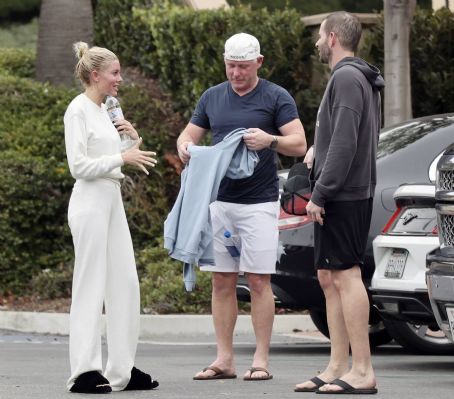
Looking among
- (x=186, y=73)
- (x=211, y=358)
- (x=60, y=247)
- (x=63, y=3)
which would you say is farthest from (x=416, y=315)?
(x=63, y=3)

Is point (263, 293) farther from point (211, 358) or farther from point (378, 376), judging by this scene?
point (211, 358)

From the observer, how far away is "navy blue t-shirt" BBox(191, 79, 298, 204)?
851 cm

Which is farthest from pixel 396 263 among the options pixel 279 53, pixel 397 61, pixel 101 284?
pixel 279 53

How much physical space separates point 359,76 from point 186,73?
383 inches

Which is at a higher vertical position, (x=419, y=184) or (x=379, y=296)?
(x=419, y=184)

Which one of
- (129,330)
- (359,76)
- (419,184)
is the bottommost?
(129,330)

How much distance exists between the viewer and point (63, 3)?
17672 mm

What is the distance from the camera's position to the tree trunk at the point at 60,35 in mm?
17453

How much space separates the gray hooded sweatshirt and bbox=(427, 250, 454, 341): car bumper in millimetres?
553

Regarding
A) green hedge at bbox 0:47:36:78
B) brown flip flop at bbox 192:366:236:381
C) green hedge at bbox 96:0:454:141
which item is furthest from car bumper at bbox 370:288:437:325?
green hedge at bbox 0:47:36:78

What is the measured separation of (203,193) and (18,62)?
10943mm

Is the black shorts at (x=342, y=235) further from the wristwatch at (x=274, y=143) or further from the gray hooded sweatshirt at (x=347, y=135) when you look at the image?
the wristwatch at (x=274, y=143)

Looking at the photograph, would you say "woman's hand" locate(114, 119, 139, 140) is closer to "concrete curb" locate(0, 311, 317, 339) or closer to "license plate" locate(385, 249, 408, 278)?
"license plate" locate(385, 249, 408, 278)

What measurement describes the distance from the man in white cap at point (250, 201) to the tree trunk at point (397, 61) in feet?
19.4
